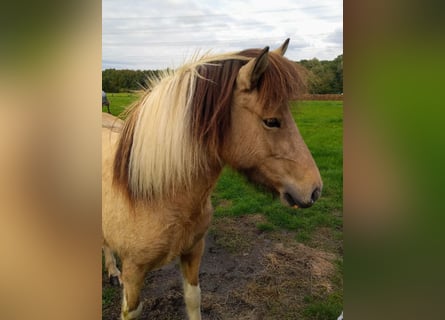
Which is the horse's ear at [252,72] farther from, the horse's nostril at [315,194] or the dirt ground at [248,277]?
the dirt ground at [248,277]

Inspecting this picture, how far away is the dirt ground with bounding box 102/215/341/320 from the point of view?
1.50m

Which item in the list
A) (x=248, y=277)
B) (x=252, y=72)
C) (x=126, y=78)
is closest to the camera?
(x=252, y=72)

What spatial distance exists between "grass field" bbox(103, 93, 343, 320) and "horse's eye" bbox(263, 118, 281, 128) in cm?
10

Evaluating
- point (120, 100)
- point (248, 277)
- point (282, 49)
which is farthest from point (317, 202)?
point (120, 100)

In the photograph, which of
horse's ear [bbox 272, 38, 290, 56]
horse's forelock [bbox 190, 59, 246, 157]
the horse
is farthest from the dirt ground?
horse's ear [bbox 272, 38, 290, 56]

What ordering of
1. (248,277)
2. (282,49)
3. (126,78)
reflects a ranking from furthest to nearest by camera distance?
(248,277)
(126,78)
(282,49)

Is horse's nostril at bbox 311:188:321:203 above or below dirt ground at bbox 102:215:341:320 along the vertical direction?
above

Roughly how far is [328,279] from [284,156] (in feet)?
1.98

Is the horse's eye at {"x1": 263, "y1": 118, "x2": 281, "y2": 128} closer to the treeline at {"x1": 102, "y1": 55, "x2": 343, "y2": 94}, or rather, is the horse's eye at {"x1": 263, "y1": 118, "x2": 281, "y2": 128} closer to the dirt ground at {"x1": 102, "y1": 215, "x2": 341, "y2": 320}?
the treeline at {"x1": 102, "y1": 55, "x2": 343, "y2": 94}

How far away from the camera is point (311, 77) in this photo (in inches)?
53.4

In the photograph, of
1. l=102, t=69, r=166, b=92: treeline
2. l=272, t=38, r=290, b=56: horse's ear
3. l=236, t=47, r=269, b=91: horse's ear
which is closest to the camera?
l=236, t=47, r=269, b=91: horse's ear

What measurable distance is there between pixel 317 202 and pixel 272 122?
395mm

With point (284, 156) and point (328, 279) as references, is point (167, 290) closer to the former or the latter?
point (328, 279)

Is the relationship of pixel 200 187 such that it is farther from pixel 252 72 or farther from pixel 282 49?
pixel 282 49
